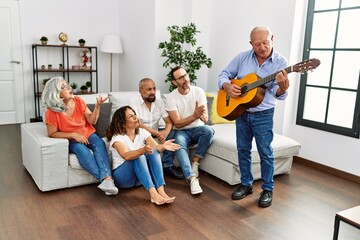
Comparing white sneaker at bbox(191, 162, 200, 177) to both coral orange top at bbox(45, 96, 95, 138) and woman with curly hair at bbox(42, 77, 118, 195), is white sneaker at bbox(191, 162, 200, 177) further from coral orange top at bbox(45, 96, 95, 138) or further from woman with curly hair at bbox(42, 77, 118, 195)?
coral orange top at bbox(45, 96, 95, 138)

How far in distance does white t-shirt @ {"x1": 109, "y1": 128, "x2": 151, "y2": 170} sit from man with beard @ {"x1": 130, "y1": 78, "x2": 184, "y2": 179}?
23 cm

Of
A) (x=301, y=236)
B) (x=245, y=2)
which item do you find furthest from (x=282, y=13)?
(x=301, y=236)

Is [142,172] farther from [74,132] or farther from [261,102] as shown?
[261,102]

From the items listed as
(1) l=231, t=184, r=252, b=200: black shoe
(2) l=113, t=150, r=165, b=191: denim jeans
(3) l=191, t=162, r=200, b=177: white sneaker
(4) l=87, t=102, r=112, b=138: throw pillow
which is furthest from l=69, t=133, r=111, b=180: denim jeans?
(1) l=231, t=184, r=252, b=200: black shoe

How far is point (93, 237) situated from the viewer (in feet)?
7.01

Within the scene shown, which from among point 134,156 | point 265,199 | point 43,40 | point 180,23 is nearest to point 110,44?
point 43,40

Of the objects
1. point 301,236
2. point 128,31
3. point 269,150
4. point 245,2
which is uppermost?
point 245,2

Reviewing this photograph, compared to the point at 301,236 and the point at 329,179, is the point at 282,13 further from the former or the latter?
the point at 301,236

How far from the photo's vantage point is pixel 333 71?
3561 mm

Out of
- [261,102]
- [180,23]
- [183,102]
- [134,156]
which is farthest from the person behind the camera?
[180,23]

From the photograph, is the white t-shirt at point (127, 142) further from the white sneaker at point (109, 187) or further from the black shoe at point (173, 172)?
the black shoe at point (173, 172)

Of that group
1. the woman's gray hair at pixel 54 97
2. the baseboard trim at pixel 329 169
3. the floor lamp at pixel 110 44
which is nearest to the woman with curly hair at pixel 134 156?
Result: the woman's gray hair at pixel 54 97

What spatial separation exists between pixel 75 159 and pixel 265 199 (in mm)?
1625

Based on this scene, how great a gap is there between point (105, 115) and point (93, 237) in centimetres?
135
